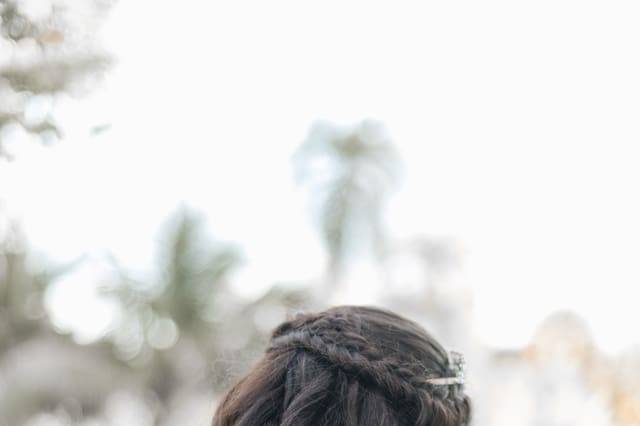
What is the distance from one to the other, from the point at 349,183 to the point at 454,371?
13.3 meters

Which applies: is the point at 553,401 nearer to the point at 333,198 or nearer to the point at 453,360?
the point at 333,198

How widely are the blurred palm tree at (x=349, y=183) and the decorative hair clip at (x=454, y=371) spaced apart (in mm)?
12013

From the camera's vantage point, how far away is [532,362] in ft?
47.2

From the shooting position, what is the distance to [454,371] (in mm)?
1616

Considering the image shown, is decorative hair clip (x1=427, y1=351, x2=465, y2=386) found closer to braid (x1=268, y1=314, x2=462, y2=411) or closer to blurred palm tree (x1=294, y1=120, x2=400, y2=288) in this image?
braid (x1=268, y1=314, x2=462, y2=411)

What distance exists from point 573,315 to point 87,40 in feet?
43.4

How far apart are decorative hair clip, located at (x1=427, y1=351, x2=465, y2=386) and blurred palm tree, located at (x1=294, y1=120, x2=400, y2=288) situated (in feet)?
39.4

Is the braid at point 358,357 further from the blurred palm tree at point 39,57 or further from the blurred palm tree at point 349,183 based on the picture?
the blurred palm tree at point 349,183

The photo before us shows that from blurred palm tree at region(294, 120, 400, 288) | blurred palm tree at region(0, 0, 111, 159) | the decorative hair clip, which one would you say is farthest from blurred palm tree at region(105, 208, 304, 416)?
the decorative hair clip

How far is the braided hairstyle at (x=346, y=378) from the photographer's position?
1360mm

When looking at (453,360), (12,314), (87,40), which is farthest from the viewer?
(12,314)

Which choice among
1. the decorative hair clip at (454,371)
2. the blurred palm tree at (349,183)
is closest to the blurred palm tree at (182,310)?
the blurred palm tree at (349,183)

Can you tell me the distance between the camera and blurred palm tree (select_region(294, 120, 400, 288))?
46.6ft

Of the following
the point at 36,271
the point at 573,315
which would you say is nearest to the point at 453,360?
the point at 36,271
